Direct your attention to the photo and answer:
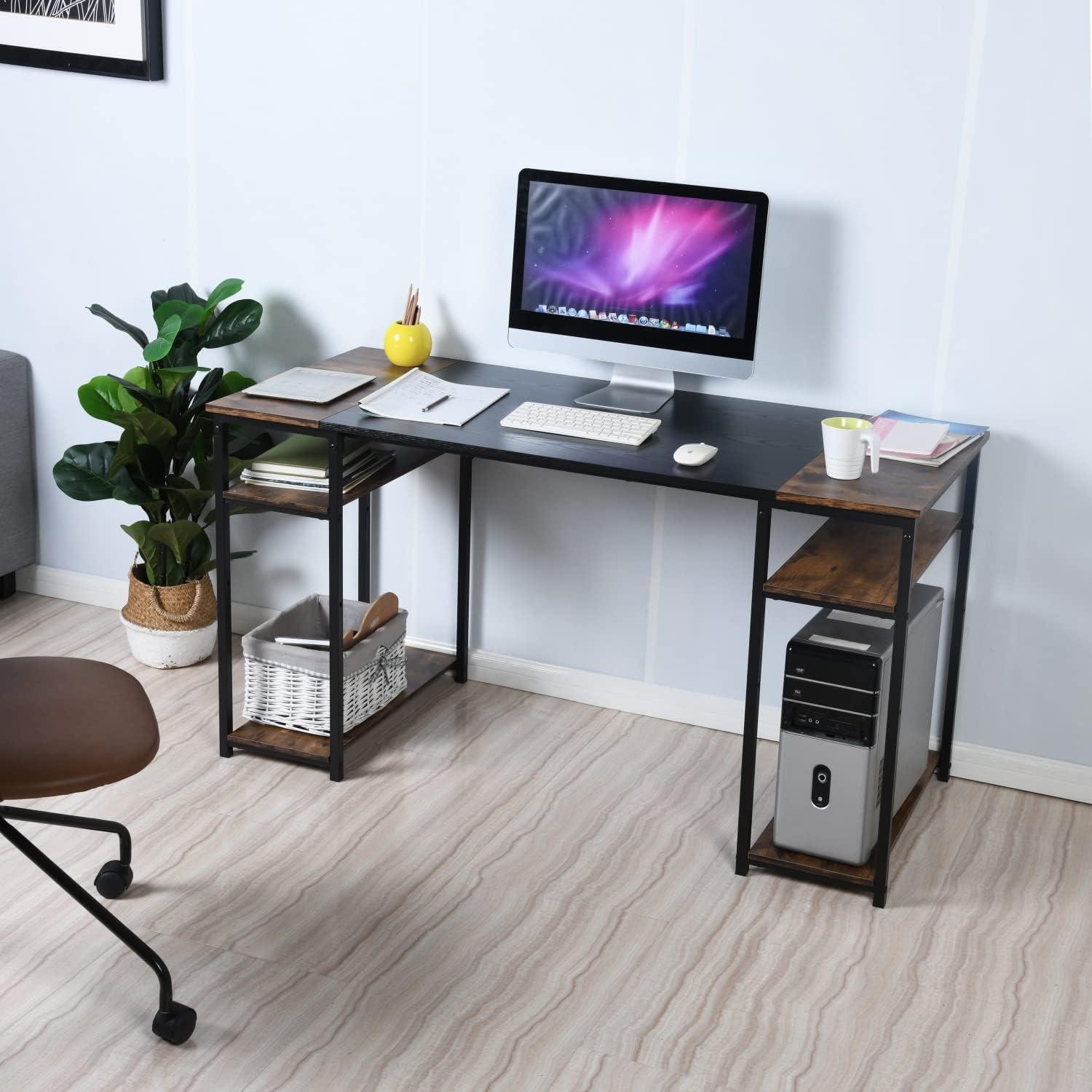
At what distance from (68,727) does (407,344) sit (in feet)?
4.17

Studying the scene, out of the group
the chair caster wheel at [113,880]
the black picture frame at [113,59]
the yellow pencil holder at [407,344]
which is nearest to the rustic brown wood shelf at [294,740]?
the chair caster wheel at [113,880]

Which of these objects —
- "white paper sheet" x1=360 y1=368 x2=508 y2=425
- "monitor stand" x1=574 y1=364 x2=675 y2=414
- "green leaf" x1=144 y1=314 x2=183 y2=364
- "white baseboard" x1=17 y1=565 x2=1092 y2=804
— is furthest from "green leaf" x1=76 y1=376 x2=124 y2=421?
"monitor stand" x1=574 y1=364 x2=675 y2=414

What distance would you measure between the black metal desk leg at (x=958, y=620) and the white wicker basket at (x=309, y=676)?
1.17 meters

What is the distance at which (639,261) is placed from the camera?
9.47 ft

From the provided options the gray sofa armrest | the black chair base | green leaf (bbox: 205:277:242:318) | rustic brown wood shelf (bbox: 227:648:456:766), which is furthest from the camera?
the gray sofa armrest

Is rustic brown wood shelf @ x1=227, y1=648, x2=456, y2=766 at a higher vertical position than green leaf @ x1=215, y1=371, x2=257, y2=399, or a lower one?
lower

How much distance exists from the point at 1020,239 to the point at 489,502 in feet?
4.20

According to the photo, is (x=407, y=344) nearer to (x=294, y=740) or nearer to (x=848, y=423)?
(x=294, y=740)

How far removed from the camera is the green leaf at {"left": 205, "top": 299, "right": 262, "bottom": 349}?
3.29m

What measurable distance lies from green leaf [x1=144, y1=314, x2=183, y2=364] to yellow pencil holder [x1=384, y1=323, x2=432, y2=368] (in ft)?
1.46

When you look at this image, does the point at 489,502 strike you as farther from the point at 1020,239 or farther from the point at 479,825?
the point at 1020,239

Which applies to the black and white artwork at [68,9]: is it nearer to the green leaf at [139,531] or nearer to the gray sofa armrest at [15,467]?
the gray sofa armrest at [15,467]

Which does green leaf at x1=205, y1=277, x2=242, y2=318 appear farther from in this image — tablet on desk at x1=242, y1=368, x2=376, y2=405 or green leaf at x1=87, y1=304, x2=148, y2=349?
tablet on desk at x1=242, y1=368, x2=376, y2=405

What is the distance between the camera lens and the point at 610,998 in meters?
2.34
